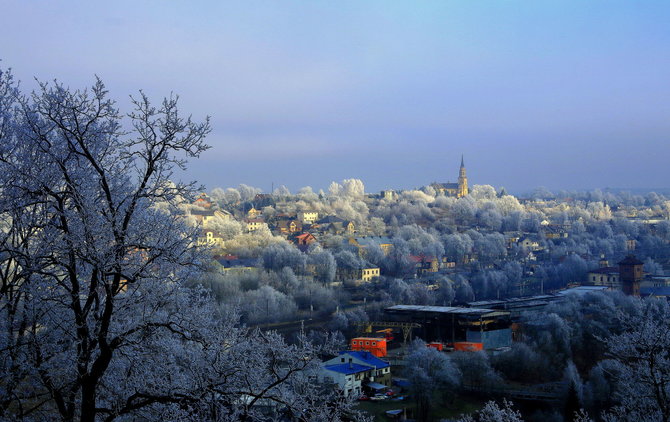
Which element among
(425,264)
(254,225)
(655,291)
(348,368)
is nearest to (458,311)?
(348,368)

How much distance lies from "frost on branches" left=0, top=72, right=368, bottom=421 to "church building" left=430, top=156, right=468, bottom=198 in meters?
69.3

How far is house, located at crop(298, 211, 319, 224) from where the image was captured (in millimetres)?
49069

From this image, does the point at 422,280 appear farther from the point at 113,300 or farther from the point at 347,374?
the point at 113,300

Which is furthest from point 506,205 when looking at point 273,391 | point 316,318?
point 273,391

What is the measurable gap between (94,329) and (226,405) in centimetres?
72

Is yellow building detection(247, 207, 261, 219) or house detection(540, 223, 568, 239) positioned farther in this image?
yellow building detection(247, 207, 261, 219)

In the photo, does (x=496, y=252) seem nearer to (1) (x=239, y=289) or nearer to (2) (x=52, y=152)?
(1) (x=239, y=289)

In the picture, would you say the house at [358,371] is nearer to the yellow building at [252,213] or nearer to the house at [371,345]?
the house at [371,345]

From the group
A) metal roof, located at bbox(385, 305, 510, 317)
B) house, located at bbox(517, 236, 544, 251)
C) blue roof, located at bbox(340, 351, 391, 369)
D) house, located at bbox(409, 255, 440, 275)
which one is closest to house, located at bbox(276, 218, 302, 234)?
house, located at bbox(409, 255, 440, 275)

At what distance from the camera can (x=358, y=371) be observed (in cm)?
1406

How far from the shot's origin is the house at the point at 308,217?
4907cm

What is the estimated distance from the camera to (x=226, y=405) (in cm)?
308

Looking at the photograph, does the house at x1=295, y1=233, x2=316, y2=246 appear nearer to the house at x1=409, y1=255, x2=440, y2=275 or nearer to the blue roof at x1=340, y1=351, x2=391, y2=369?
the house at x1=409, y1=255, x2=440, y2=275

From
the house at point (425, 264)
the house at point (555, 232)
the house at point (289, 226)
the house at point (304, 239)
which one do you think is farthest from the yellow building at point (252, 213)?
the house at point (555, 232)
